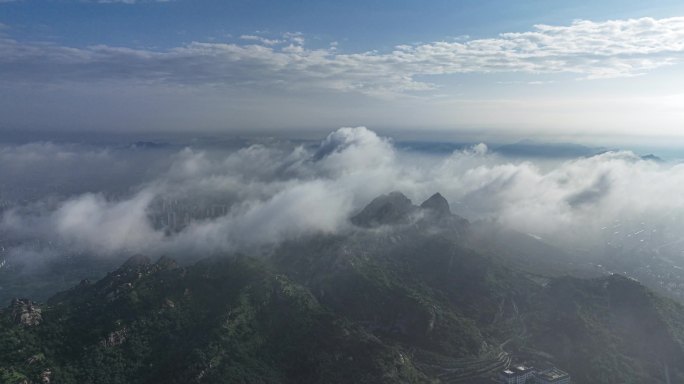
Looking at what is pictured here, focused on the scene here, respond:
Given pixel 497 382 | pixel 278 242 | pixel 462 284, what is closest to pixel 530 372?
pixel 497 382

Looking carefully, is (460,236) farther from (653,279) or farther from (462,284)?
(653,279)

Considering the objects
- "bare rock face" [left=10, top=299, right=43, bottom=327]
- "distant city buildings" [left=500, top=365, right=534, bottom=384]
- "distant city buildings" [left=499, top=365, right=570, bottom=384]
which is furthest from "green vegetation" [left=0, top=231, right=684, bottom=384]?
"distant city buildings" [left=500, top=365, right=534, bottom=384]

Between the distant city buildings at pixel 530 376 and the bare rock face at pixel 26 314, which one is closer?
the bare rock face at pixel 26 314

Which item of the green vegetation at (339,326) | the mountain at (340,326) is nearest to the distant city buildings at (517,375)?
the mountain at (340,326)

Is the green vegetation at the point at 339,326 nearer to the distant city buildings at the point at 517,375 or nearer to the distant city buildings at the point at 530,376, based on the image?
the distant city buildings at the point at 530,376

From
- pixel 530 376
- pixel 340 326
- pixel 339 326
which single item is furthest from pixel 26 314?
pixel 530 376
